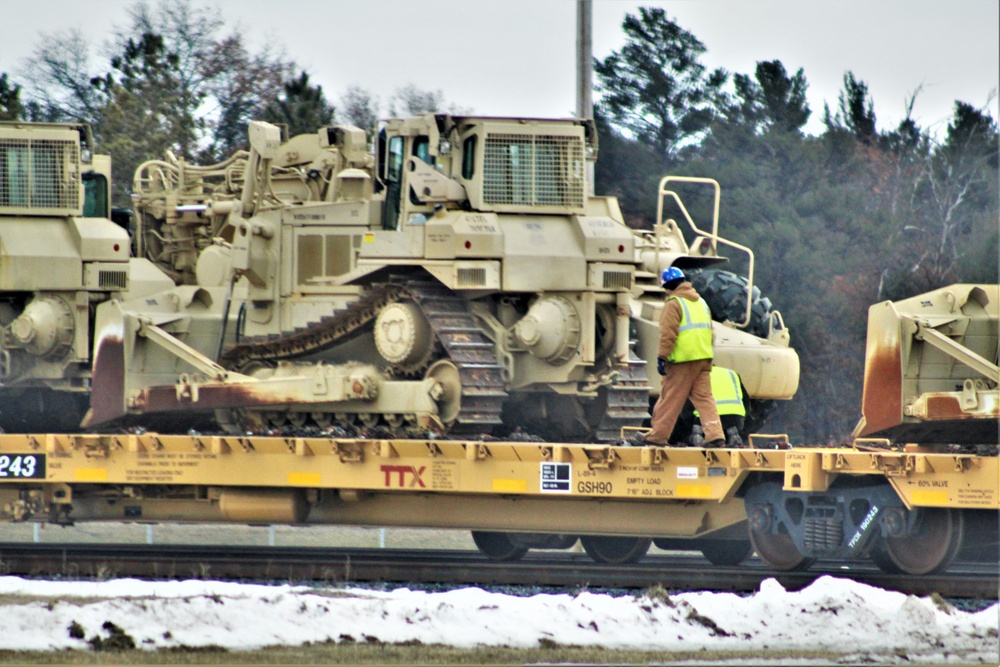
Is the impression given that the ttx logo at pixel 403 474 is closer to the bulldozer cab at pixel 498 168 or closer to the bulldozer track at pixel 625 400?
the bulldozer track at pixel 625 400

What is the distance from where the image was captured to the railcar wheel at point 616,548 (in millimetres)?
14203

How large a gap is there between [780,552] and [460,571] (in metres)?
2.46

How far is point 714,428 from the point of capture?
12.4 metres

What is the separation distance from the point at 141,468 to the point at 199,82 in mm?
17018

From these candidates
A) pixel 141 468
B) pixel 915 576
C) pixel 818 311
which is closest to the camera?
pixel 915 576

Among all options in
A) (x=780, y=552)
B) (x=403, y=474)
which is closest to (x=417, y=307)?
(x=403, y=474)

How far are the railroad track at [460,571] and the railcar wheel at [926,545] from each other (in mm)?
136

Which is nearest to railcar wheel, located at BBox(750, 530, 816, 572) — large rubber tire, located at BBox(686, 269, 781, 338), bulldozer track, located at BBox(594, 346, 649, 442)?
bulldozer track, located at BBox(594, 346, 649, 442)

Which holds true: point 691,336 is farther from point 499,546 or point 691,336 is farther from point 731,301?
point 731,301

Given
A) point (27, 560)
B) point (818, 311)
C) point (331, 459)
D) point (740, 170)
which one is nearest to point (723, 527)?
point (331, 459)

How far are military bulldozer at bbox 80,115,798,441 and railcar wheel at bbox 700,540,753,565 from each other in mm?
1288

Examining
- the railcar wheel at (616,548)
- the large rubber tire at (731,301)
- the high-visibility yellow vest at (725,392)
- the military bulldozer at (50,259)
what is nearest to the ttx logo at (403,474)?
the railcar wheel at (616,548)

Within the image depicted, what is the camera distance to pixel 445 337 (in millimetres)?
13062

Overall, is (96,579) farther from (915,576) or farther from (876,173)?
(876,173)
